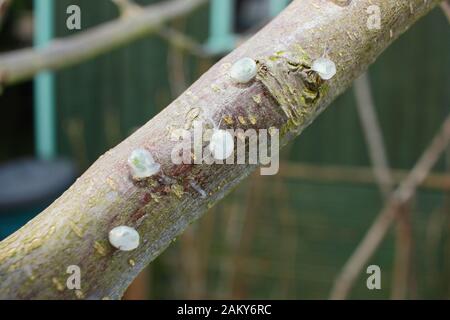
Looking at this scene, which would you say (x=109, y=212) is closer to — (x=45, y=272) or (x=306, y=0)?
(x=45, y=272)

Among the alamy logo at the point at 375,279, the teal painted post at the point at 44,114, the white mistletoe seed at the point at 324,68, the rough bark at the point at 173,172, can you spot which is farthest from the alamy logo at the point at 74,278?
the teal painted post at the point at 44,114

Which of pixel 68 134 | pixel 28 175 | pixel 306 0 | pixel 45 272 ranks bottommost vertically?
pixel 45 272

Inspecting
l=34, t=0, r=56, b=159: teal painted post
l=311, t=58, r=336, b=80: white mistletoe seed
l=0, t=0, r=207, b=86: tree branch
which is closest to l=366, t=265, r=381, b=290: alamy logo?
l=311, t=58, r=336, b=80: white mistletoe seed

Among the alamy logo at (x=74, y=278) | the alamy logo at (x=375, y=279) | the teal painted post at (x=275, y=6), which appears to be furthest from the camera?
the teal painted post at (x=275, y=6)

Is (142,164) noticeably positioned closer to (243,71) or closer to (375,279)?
(243,71)

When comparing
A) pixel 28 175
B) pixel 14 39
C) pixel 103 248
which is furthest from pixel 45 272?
pixel 14 39

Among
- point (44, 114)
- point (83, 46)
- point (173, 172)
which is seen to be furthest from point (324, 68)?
point (44, 114)

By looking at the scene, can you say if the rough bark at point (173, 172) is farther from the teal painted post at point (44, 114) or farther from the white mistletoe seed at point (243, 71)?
the teal painted post at point (44, 114)
